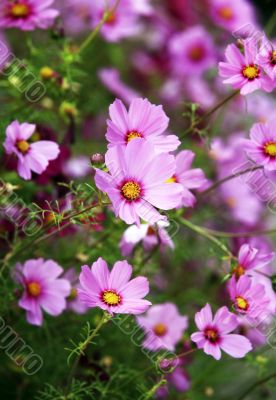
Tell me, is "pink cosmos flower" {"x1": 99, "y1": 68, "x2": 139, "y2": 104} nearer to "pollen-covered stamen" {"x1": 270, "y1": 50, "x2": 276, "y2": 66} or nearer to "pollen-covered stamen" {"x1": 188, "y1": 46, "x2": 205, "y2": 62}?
"pollen-covered stamen" {"x1": 188, "y1": 46, "x2": 205, "y2": 62}

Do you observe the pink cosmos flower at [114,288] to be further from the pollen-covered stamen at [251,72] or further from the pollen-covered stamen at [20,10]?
the pollen-covered stamen at [20,10]

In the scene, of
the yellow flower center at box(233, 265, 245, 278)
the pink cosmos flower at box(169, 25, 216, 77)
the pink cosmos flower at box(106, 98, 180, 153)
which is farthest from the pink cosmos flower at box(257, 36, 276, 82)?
the pink cosmos flower at box(169, 25, 216, 77)

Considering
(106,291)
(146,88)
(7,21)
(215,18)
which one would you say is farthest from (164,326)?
(146,88)

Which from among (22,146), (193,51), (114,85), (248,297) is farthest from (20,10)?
(193,51)

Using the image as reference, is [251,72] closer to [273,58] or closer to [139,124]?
[273,58]

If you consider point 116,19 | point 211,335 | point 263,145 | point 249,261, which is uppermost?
point 116,19

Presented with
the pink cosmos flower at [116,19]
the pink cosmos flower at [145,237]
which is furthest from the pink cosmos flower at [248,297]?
the pink cosmos flower at [116,19]

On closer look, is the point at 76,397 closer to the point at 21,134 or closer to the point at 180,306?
the point at 21,134
